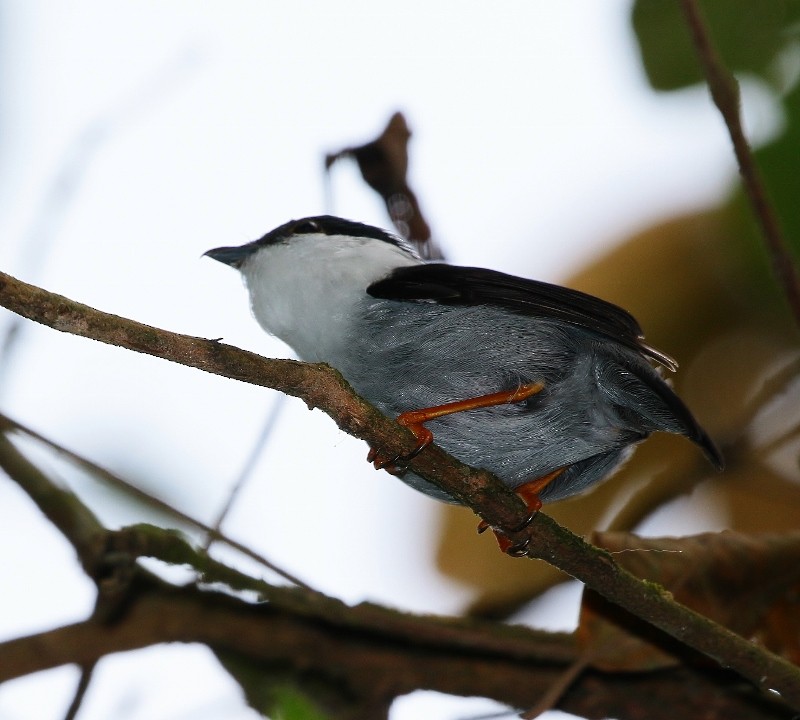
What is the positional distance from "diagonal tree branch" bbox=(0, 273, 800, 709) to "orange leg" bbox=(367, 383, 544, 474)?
0.05 metres

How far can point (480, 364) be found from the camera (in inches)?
112

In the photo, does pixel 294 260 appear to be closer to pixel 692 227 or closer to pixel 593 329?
pixel 593 329

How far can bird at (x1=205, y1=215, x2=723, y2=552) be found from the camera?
2762mm

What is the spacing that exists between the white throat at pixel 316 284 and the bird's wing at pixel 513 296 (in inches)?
4.1

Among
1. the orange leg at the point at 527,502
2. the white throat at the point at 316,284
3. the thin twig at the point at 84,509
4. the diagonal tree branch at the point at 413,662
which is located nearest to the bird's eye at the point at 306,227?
the white throat at the point at 316,284

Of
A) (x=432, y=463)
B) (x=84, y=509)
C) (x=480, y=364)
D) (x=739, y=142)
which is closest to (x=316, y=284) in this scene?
(x=480, y=364)

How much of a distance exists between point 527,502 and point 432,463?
56 centimetres

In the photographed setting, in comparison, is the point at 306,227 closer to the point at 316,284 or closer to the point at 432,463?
the point at 316,284

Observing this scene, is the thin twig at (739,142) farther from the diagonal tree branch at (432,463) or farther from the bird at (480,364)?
the diagonal tree branch at (432,463)

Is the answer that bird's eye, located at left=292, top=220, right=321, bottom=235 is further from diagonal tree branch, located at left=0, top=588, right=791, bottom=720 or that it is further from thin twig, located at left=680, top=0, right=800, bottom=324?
thin twig, located at left=680, top=0, right=800, bottom=324

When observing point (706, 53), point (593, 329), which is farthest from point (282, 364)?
point (706, 53)

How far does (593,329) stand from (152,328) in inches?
47.8

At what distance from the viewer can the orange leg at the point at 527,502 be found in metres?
2.58

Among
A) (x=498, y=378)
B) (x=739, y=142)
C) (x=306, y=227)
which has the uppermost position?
(x=739, y=142)
